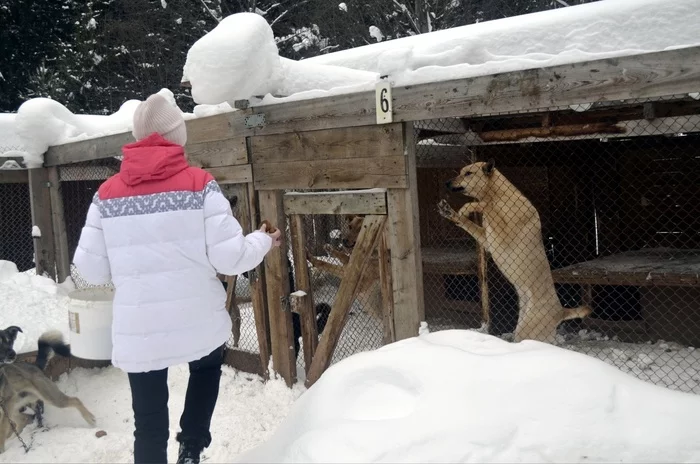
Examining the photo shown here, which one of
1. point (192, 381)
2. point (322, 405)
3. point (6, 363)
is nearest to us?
point (322, 405)

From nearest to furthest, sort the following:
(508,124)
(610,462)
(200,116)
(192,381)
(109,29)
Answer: (610,462) → (192,381) → (200,116) → (508,124) → (109,29)

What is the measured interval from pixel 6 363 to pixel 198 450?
2457 millimetres

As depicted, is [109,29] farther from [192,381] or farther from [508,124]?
[192,381]

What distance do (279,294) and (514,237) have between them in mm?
2290

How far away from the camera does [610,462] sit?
6.05 ft

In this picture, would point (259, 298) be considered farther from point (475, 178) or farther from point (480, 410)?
point (480, 410)

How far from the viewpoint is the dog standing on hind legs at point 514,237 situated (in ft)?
17.5

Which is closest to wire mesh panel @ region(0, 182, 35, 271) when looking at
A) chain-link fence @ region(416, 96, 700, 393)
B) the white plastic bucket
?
chain-link fence @ region(416, 96, 700, 393)

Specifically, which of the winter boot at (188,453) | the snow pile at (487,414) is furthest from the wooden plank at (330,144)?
the winter boot at (188,453)

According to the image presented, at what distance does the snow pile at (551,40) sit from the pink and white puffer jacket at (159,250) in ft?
6.41

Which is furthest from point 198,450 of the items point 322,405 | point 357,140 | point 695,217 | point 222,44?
point 695,217

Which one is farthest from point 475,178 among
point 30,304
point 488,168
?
point 30,304

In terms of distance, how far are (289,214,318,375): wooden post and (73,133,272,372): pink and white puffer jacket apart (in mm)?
2375

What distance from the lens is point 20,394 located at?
13.9 feet
